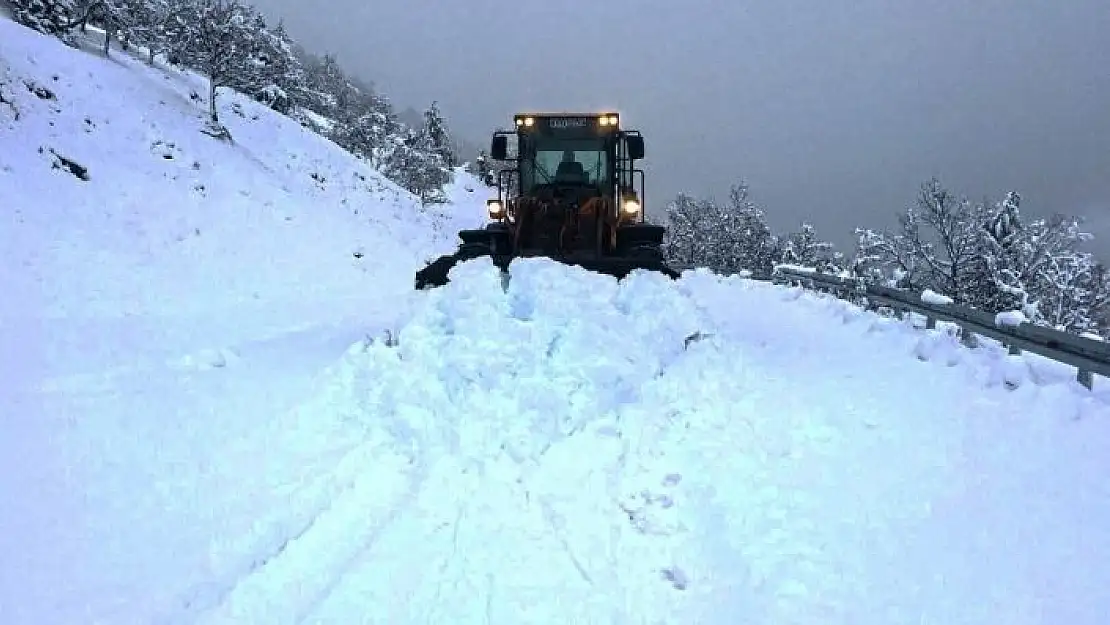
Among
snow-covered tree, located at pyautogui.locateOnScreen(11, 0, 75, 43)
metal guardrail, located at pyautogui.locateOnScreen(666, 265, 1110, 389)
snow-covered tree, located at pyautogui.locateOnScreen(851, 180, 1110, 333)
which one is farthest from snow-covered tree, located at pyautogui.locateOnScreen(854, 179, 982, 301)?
snow-covered tree, located at pyautogui.locateOnScreen(11, 0, 75, 43)

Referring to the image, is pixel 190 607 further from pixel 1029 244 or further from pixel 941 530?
pixel 1029 244

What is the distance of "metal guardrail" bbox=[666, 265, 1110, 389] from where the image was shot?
6.49 m

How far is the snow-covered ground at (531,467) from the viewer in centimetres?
362

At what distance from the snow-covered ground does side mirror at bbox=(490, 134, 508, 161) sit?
2.83 meters

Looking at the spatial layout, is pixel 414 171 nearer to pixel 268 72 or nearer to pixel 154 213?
pixel 268 72

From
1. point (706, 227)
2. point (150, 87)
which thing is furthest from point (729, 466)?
point (706, 227)

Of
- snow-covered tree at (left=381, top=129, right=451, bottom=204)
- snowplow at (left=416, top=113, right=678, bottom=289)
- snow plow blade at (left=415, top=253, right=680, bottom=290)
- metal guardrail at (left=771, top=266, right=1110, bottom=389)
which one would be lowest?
metal guardrail at (left=771, top=266, right=1110, bottom=389)

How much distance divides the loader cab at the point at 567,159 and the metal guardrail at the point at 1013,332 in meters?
4.68

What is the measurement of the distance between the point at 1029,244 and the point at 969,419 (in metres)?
29.6

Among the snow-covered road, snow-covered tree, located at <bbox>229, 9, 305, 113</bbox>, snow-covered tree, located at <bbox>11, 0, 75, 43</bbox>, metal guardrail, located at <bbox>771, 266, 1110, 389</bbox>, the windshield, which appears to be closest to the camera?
the snow-covered road

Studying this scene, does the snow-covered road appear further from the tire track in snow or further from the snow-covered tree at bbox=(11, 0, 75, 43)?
the snow-covered tree at bbox=(11, 0, 75, 43)

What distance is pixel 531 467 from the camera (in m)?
5.27

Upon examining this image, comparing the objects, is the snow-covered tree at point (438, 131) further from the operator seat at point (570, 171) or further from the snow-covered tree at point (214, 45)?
the operator seat at point (570, 171)

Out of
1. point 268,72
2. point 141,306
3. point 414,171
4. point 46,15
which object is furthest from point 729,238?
point 141,306
